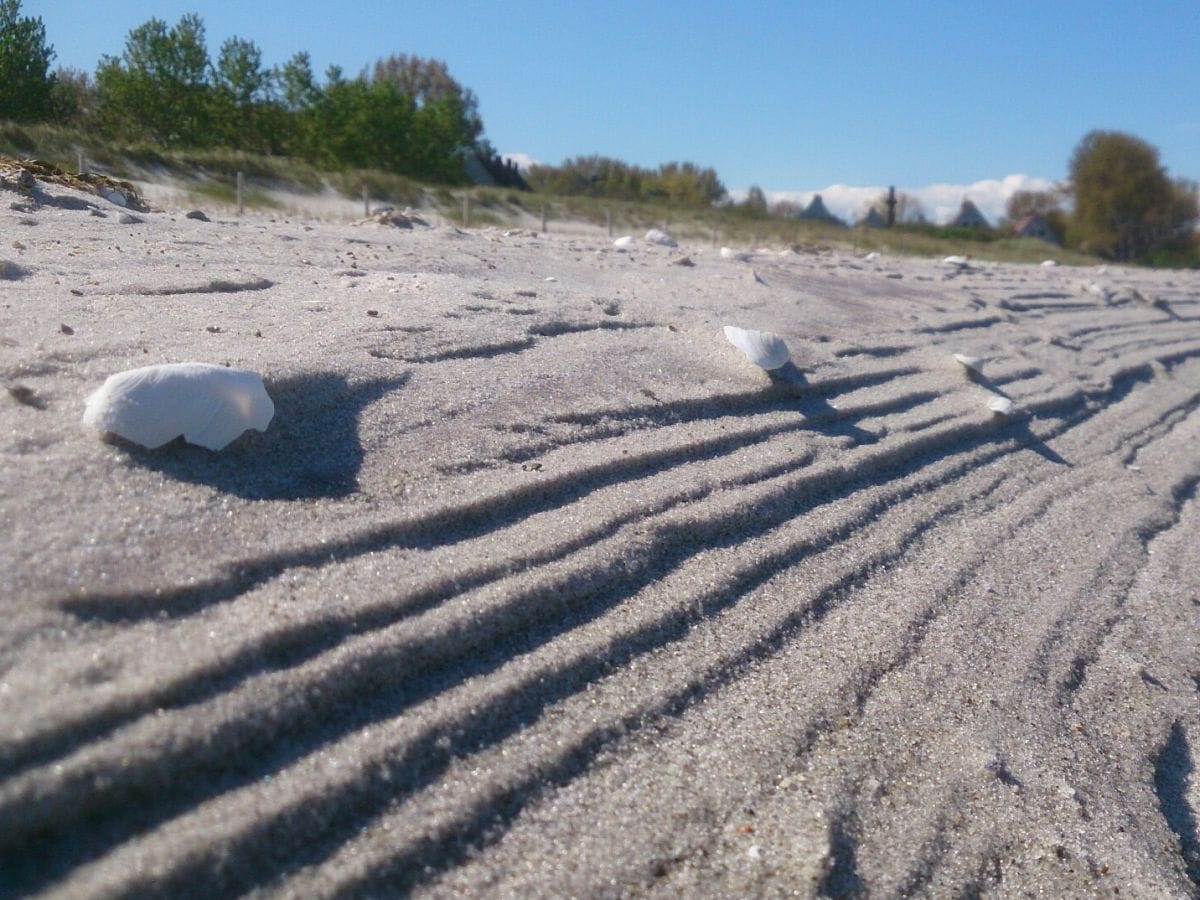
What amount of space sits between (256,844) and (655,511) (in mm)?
1550

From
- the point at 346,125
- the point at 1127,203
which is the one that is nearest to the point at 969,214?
the point at 1127,203

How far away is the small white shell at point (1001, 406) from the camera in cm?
475

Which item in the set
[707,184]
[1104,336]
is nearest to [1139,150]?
[707,184]

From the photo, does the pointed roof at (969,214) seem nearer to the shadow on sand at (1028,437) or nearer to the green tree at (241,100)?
the green tree at (241,100)

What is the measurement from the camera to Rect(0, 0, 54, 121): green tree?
17.5 metres

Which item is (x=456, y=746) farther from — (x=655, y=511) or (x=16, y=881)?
(x=655, y=511)

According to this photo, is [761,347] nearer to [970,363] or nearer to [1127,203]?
[970,363]

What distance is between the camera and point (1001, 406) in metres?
4.77

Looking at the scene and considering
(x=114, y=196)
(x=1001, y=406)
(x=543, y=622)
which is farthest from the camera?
(x=114, y=196)

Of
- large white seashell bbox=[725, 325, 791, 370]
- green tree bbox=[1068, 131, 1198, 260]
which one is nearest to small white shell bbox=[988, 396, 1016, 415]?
large white seashell bbox=[725, 325, 791, 370]

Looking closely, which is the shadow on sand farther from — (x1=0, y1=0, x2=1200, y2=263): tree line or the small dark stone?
(x1=0, y1=0, x2=1200, y2=263): tree line

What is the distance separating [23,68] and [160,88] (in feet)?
19.7

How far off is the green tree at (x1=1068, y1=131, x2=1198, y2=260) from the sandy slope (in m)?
46.1

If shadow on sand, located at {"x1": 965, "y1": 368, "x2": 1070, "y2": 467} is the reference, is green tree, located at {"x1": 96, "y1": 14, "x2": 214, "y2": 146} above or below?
above
